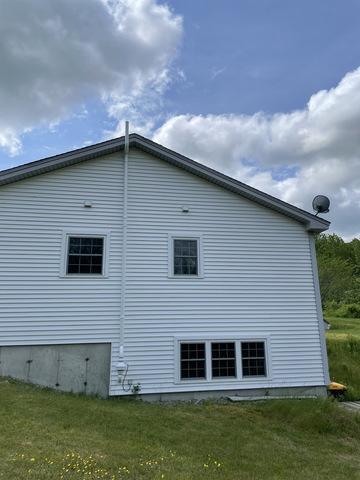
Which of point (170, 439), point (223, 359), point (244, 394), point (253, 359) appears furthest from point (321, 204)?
point (170, 439)

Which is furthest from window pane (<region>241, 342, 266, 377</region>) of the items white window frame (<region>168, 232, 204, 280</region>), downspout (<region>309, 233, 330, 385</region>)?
white window frame (<region>168, 232, 204, 280</region>)

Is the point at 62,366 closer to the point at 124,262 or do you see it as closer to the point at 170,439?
the point at 124,262

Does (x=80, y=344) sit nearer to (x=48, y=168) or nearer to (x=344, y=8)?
(x=48, y=168)

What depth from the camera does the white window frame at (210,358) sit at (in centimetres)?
989

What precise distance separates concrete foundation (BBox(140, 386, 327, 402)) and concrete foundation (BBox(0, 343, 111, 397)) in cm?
135

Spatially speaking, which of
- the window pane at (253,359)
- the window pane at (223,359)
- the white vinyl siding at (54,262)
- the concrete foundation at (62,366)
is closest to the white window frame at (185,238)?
the white vinyl siding at (54,262)

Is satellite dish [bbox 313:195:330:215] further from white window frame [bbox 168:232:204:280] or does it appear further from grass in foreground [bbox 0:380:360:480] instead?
grass in foreground [bbox 0:380:360:480]

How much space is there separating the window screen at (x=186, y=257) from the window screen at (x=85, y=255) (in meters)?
2.15

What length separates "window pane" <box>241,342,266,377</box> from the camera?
10.4m

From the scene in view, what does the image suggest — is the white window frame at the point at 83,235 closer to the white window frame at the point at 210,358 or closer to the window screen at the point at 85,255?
the window screen at the point at 85,255

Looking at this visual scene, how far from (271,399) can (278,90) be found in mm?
11394

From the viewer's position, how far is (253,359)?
10.5m

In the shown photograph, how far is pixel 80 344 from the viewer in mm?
9422

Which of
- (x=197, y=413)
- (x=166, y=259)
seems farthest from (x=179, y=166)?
(x=197, y=413)
